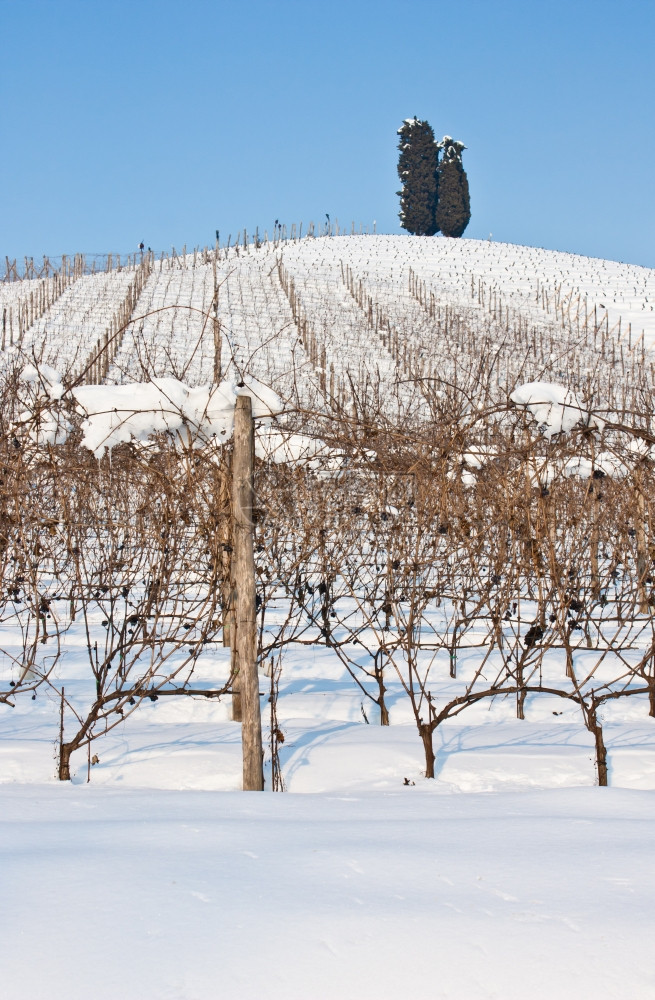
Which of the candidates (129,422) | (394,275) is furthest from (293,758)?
(394,275)

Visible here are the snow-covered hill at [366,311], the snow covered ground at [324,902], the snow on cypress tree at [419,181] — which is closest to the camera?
the snow covered ground at [324,902]

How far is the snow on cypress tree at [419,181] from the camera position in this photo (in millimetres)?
50750

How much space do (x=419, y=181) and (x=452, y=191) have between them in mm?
2013

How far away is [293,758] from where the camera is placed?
3529 mm

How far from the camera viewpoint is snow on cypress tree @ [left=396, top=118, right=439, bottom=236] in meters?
50.8

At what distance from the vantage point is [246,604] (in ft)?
10.4

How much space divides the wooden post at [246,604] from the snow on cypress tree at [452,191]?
167 feet

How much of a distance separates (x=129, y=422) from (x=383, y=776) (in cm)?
169

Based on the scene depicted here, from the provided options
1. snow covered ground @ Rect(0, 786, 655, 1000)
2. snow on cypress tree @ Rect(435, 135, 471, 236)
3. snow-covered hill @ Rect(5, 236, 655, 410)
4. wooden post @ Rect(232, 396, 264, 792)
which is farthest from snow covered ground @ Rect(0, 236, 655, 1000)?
snow on cypress tree @ Rect(435, 135, 471, 236)

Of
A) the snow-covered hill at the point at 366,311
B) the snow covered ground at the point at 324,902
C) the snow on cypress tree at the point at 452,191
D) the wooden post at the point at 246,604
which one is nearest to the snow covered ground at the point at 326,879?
the snow covered ground at the point at 324,902

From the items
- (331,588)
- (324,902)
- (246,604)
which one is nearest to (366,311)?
(331,588)

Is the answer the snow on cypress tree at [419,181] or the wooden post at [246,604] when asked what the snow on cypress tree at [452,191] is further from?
the wooden post at [246,604]

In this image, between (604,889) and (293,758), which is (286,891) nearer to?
(604,889)

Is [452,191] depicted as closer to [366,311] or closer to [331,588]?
[366,311]
